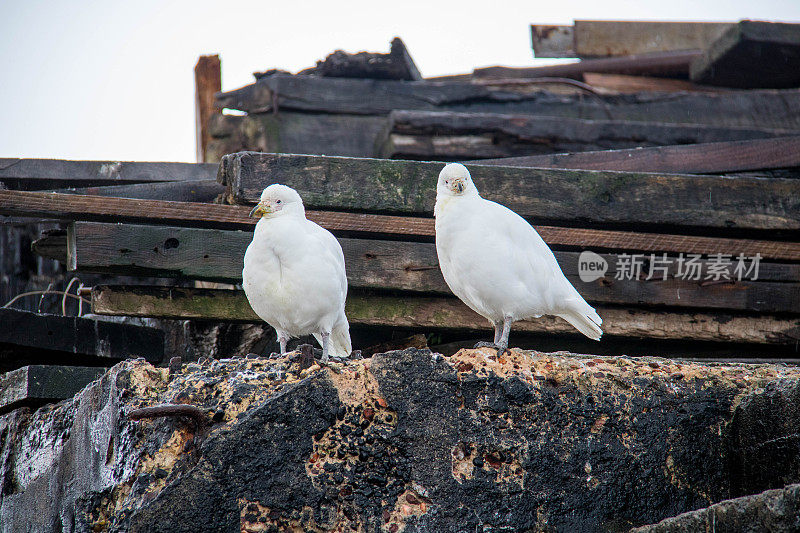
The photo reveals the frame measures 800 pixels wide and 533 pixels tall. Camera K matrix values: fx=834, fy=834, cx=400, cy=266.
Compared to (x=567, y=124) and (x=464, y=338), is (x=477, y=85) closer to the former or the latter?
(x=567, y=124)

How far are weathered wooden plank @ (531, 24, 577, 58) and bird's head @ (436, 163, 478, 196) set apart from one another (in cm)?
572

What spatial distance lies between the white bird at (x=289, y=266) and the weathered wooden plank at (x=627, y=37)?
20.8 feet

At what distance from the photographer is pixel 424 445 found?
3299 mm

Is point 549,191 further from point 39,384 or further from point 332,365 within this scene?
point 39,384

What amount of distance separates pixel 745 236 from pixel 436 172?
2.19 m

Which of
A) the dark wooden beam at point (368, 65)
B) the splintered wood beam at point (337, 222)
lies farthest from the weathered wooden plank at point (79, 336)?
the dark wooden beam at point (368, 65)

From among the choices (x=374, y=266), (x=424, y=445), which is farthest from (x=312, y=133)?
(x=424, y=445)

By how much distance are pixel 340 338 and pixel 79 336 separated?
5.66 feet

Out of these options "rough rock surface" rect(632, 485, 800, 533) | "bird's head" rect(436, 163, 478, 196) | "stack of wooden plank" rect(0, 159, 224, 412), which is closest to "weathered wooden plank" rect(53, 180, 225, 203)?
"stack of wooden plank" rect(0, 159, 224, 412)

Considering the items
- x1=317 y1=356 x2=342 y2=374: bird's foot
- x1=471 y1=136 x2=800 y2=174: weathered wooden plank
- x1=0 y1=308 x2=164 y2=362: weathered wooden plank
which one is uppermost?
x1=471 y1=136 x2=800 y2=174: weathered wooden plank

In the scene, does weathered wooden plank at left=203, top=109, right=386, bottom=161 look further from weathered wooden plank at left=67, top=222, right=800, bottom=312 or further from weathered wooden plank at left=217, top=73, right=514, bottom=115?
weathered wooden plank at left=67, top=222, right=800, bottom=312

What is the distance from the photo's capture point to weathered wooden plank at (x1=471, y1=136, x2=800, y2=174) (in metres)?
6.02

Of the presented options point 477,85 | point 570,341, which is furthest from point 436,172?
point 477,85

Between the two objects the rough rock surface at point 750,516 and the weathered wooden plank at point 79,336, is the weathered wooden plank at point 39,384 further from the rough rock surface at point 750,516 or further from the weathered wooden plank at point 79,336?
the rough rock surface at point 750,516
